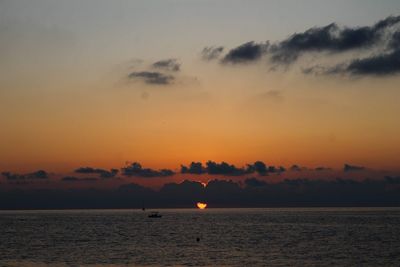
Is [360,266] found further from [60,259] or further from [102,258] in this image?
[60,259]

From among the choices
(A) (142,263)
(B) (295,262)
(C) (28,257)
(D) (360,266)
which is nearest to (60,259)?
(C) (28,257)

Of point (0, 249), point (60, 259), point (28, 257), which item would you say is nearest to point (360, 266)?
point (60, 259)

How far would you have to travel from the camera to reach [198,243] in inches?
5527

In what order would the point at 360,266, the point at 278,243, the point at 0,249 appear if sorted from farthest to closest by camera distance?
the point at 278,243
the point at 0,249
the point at 360,266

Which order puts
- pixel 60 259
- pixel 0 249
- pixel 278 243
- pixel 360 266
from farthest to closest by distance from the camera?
pixel 278 243
pixel 0 249
pixel 60 259
pixel 360 266

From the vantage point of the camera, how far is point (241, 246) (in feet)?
422

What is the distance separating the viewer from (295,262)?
3839 inches

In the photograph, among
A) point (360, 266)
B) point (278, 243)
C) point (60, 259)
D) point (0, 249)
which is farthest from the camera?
point (278, 243)

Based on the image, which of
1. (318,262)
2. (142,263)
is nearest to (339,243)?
(318,262)

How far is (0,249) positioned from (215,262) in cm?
5310

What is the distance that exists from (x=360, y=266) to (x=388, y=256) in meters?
17.4

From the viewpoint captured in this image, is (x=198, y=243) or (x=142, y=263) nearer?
(x=142, y=263)

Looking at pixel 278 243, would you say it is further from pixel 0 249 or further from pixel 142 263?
pixel 0 249

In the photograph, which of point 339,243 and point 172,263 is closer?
point 172,263
